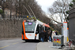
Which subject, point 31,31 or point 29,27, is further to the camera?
point 29,27

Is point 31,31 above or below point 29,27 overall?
below

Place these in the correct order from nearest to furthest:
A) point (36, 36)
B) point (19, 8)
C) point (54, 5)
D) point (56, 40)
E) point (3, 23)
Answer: point (56, 40) < point (36, 36) < point (54, 5) < point (3, 23) < point (19, 8)

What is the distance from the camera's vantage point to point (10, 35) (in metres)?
51.8

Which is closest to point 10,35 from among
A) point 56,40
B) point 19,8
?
point 19,8

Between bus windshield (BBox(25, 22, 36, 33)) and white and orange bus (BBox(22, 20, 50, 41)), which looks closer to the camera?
white and orange bus (BBox(22, 20, 50, 41))

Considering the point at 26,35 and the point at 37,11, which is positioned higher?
the point at 37,11

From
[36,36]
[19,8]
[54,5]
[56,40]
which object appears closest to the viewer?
[56,40]

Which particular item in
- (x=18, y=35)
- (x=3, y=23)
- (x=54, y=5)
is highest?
(x=54, y=5)

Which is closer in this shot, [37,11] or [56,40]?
[56,40]

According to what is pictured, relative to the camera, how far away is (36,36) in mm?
21266

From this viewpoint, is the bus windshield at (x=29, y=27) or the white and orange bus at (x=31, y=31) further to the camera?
the bus windshield at (x=29, y=27)

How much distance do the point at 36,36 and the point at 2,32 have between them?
32.9 metres

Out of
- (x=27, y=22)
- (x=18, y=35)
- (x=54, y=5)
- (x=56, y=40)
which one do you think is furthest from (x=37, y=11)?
(x=56, y=40)

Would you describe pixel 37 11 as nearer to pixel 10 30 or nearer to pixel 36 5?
pixel 36 5
